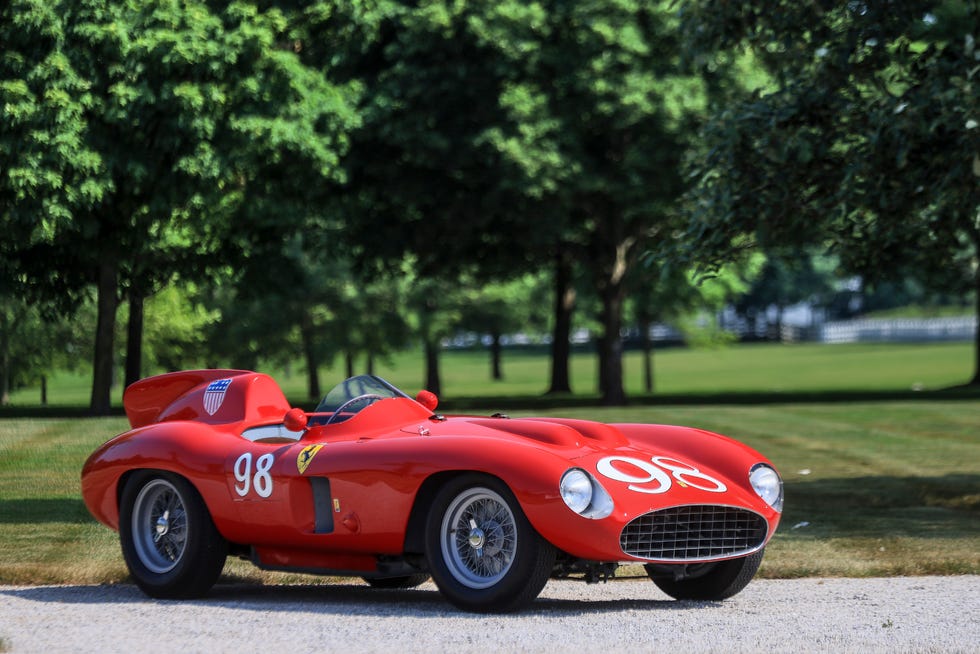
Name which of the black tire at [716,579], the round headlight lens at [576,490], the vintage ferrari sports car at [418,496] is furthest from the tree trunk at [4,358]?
the round headlight lens at [576,490]

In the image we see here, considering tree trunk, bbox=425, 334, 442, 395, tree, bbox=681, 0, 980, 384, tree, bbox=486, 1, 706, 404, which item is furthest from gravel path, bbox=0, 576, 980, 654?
tree trunk, bbox=425, 334, 442, 395

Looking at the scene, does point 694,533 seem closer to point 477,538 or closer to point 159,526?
point 477,538

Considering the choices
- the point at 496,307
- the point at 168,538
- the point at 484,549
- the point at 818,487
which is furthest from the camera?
the point at 496,307

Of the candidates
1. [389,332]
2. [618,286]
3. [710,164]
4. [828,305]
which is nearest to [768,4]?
[710,164]

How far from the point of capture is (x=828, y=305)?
14462cm

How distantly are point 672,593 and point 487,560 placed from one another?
154 centimetres

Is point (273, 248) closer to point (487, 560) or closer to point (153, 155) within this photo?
point (153, 155)

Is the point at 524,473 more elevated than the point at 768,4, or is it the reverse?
the point at 768,4

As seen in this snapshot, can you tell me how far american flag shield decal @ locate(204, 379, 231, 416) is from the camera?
9539 mm

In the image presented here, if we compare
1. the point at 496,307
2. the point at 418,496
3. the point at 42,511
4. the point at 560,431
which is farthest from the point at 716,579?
the point at 496,307

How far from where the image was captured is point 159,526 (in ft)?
29.9

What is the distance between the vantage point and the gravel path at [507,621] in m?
6.91

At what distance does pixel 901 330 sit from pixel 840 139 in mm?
100463

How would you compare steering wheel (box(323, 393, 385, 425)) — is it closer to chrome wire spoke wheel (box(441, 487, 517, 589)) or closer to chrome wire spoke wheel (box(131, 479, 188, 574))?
chrome wire spoke wheel (box(131, 479, 188, 574))
